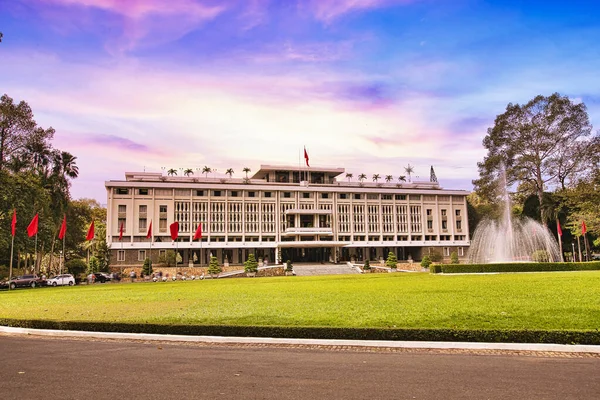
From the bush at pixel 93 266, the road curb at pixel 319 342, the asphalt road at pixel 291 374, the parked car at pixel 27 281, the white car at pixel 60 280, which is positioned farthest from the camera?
the bush at pixel 93 266

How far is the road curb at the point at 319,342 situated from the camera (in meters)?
10.1

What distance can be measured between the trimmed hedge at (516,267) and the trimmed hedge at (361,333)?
23.0 m

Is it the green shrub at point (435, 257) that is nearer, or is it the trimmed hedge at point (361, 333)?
the trimmed hedge at point (361, 333)

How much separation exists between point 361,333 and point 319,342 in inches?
39.7

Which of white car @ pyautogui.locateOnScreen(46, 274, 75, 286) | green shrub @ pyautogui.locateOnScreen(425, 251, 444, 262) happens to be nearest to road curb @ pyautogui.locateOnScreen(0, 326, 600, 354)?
white car @ pyautogui.locateOnScreen(46, 274, 75, 286)

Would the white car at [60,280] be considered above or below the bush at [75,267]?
below

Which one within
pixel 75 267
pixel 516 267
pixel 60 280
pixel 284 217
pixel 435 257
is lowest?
pixel 60 280

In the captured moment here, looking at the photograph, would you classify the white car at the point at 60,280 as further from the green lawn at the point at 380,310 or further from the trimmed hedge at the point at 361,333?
the trimmed hedge at the point at 361,333

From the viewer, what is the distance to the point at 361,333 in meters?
11.7

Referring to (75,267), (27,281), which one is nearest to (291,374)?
(27,281)

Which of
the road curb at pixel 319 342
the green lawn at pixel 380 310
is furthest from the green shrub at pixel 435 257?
the road curb at pixel 319 342

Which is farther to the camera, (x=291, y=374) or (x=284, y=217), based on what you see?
(x=284, y=217)

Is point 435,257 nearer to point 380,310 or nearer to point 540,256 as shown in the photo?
point 540,256

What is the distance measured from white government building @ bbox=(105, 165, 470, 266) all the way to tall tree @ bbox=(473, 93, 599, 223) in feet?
86.1
